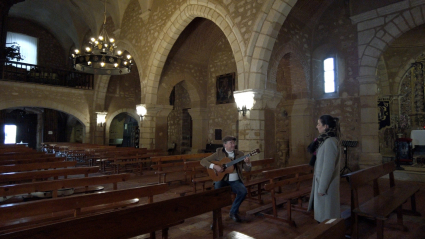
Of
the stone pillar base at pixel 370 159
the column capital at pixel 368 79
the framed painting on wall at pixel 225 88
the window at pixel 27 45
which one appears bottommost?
the stone pillar base at pixel 370 159

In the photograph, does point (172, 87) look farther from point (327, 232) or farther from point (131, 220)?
point (327, 232)

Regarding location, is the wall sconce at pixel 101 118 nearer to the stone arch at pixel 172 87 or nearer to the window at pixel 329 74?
the stone arch at pixel 172 87

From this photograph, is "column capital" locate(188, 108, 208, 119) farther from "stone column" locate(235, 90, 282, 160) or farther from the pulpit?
the pulpit

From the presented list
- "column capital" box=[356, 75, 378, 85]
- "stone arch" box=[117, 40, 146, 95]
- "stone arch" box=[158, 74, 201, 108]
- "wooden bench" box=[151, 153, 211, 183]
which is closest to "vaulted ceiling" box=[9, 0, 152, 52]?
"stone arch" box=[117, 40, 146, 95]

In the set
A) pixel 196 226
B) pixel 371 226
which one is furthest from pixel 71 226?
pixel 371 226

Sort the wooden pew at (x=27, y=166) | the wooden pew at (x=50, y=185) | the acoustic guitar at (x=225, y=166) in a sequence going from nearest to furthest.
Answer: the wooden pew at (x=50, y=185) → the acoustic guitar at (x=225, y=166) → the wooden pew at (x=27, y=166)

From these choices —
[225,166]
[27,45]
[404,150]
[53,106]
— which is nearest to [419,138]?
[404,150]

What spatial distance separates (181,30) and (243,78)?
4.09 metres

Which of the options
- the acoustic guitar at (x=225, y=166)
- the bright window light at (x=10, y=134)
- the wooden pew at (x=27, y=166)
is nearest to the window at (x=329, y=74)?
the acoustic guitar at (x=225, y=166)

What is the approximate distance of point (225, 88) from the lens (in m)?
12.0

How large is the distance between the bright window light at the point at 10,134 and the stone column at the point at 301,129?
1929 centimetres

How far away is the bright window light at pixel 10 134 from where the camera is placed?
1758cm

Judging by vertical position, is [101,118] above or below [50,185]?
above

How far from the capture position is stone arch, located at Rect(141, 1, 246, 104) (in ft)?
22.7
